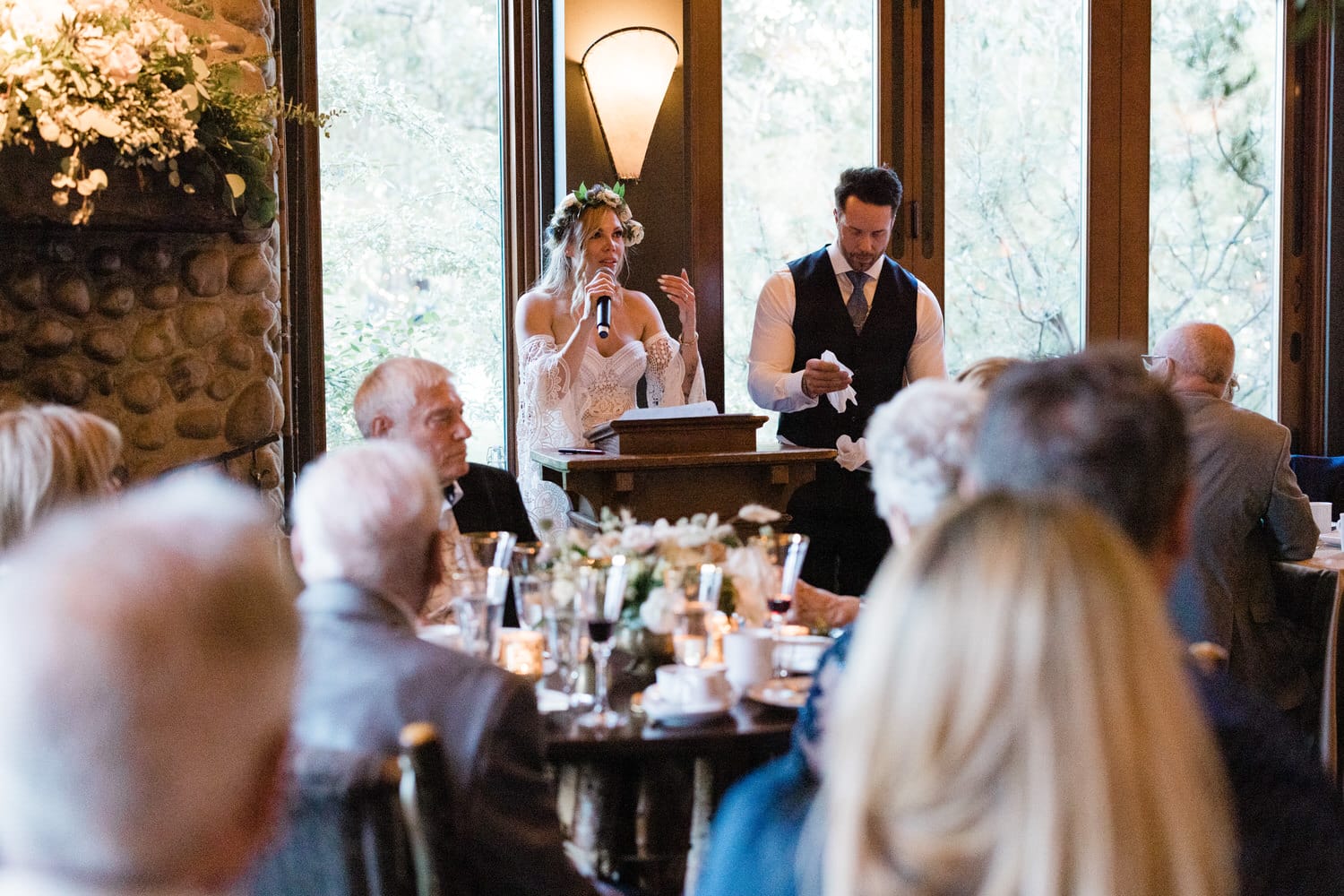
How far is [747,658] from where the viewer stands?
2221mm

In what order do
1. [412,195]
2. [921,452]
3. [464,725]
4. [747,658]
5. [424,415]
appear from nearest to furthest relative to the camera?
[464,725] → [921,452] → [747,658] → [424,415] → [412,195]

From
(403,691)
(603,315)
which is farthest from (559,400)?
(403,691)

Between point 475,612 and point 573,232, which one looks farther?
point 573,232

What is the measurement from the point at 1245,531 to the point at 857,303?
1.48m

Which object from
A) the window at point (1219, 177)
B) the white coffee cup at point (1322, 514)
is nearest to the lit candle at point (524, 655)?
the white coffee cup at point (1322, 514)

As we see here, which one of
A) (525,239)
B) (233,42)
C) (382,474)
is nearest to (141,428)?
(233,42)

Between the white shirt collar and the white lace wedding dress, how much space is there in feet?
2.21

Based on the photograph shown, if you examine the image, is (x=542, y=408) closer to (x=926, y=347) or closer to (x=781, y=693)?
(x=926, y=347)

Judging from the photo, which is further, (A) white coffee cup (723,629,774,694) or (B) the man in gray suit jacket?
(B) the man in gray suit jacket

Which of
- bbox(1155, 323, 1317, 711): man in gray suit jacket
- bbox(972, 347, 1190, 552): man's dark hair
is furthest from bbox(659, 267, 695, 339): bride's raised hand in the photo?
bbox(972, 347, 1190, 552): man's dark hair

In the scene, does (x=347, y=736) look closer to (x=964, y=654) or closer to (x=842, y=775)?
(x=842, y=775)

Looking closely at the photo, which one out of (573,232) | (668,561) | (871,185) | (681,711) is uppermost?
(871,185)

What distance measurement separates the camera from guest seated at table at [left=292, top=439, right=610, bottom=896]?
155 cm

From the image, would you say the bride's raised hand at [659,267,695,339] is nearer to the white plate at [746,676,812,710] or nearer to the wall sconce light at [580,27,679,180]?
the wall sconce light at [580,27,679,180]
